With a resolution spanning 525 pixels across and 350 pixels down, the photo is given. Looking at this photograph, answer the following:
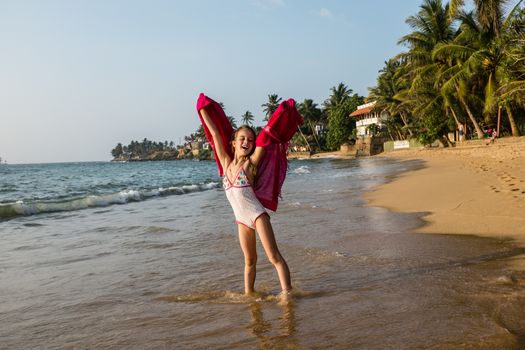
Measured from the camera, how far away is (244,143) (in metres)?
3.59

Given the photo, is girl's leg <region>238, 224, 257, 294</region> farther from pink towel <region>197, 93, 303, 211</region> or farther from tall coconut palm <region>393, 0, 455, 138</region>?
tall coconut palm <region>393, 0, 455, 138</region>

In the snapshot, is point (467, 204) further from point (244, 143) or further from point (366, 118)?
point (366, 118)

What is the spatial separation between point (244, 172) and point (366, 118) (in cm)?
7116

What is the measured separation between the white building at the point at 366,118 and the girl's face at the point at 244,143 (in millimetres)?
63160

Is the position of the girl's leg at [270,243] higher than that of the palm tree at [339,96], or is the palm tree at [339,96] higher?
the palm tree at [339,96]

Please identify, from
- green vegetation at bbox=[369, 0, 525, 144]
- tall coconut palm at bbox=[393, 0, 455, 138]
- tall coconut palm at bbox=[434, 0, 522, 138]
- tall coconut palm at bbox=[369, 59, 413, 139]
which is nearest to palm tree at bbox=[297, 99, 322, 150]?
tall coconut palm at bbox=[369, 59, 413, 139]

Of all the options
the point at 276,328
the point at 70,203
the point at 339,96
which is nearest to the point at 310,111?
the point at 339,96

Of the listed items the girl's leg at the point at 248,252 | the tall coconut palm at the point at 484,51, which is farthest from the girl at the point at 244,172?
the tall coconut palm at the point at 484,51

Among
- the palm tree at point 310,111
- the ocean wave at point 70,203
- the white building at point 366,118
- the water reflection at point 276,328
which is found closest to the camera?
the water reflection at point 276,328

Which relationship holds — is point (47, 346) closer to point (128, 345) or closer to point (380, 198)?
point (128, 345)

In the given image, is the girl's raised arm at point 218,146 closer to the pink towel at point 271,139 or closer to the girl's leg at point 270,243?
the pink towel at point 271,139

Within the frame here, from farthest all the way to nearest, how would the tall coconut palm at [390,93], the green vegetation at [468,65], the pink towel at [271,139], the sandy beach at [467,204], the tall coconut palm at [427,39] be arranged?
1. the tall coconut palm at [390,93]
2. the tall coconut palm at [427,39]
3. the green vegetation at [468,65]
4. the sandy beach at [467,204]
5. the pink towel at [271,139]

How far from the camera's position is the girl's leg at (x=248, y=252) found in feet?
12.3

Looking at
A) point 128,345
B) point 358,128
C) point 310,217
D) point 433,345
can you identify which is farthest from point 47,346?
point 358,128
